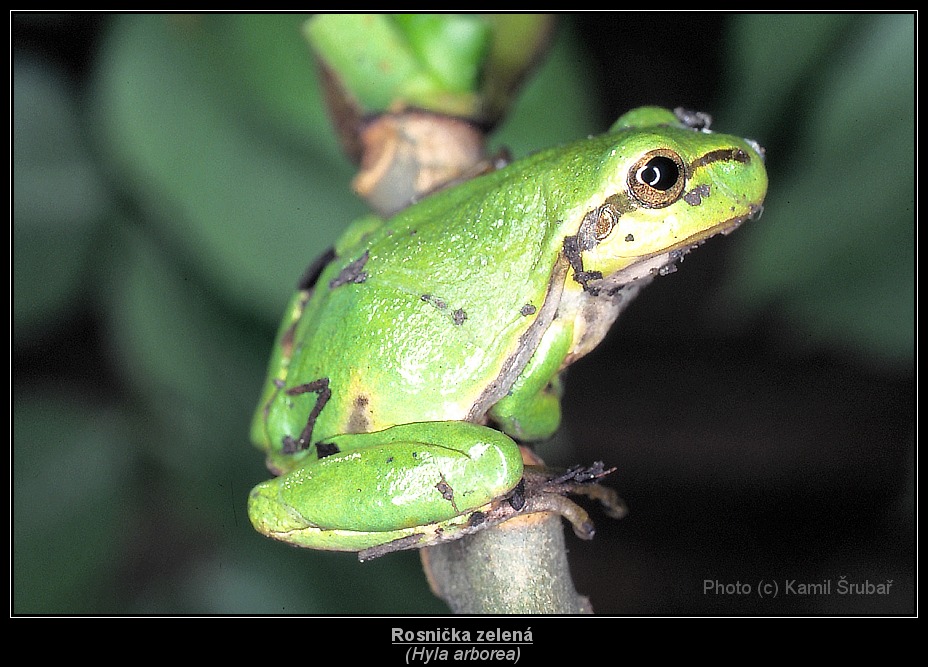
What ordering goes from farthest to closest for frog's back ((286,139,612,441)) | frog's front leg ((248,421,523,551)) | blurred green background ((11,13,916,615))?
blurred green background ((11,13,916,615)), frog's back ((286,139,612,441)), frog's front leg ((248,421,523,551))

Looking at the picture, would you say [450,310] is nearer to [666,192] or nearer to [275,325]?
[666,192]

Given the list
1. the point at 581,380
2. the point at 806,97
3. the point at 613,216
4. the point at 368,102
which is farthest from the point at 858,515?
the point at 368,102

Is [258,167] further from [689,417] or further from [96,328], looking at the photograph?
[689,417]

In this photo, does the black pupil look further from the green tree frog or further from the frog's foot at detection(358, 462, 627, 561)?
the frog's foot at detection(358, 462, 627, 561)

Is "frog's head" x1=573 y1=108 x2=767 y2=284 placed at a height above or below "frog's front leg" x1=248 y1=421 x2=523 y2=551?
above

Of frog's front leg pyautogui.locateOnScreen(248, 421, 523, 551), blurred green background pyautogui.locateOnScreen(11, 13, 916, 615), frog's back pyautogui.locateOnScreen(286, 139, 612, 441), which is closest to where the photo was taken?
frog's front leg pyautogui.locateOnScreen(248, 421, 523, 551)

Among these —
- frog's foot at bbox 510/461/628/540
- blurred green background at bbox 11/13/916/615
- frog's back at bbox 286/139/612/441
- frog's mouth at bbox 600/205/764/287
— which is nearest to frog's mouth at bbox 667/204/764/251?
frog's mouth at bbox 600/205/764/287

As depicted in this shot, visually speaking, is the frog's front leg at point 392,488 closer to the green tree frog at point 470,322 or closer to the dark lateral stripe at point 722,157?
the green tree frog at point 470,322
